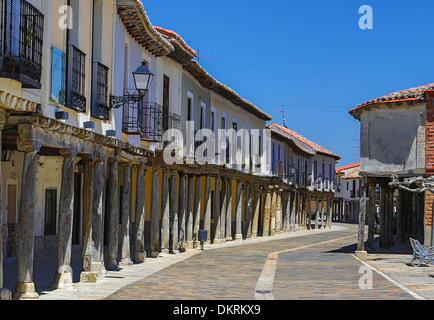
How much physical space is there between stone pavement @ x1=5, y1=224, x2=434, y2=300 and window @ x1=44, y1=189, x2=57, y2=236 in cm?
273

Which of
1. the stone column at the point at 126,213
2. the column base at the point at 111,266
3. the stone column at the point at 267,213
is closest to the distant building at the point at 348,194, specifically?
the stone column at the point at 267,213

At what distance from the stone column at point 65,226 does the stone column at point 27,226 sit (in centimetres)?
174

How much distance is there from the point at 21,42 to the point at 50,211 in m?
10.4

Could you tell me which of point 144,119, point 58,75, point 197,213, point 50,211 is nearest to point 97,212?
point 58,75

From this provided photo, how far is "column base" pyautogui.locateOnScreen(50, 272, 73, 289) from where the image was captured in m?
12.8

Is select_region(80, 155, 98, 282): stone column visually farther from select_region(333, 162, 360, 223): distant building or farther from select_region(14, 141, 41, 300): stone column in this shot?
select_region(333, 162, 360, 223): distant building

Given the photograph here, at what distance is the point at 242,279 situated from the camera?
16.0 metres

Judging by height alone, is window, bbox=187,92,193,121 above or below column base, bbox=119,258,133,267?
above

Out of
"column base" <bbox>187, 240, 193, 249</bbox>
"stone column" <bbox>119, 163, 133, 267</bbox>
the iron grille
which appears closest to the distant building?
"column base" <bbox>187, 240, 193, 249</bbox>

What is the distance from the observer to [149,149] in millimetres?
19656

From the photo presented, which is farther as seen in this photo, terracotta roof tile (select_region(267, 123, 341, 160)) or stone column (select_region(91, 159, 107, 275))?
terracotta roof tile (select_region(267, 123, 341, 160))

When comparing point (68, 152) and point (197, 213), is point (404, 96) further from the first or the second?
point (68, 152)

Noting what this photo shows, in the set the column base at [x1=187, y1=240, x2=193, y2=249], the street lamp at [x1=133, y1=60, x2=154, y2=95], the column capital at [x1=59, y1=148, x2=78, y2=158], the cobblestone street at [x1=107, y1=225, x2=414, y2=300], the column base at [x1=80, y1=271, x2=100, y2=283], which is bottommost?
the cobblestone street at [x1=107, y1=225, x2=414, y2=300]
